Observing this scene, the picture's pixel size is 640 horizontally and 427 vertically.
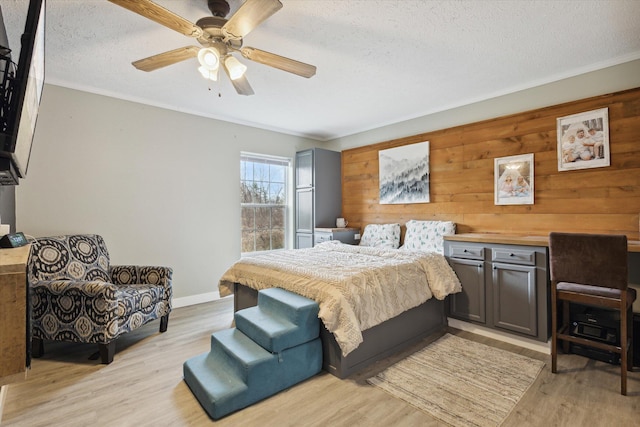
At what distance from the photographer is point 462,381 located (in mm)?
2195

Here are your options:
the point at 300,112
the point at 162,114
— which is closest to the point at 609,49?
the point at 300,112

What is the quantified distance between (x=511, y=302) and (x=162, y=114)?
4337 mm

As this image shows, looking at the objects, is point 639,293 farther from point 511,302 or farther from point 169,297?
point 169,297

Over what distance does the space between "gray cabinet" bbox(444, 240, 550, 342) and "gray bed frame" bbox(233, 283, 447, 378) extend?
12.7 inches

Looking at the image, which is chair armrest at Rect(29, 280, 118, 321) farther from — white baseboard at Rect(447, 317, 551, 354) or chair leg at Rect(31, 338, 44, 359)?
white baseboard at Rect(447, 317, 551, 354)

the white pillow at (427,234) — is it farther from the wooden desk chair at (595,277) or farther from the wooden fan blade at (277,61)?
the wooden fan blade at (277,61)

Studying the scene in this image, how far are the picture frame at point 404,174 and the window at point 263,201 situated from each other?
1627mm

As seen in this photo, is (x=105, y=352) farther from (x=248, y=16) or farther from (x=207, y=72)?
(x=248, y=16)

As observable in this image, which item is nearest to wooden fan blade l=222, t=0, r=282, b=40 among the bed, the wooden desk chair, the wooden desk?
the wooden desk

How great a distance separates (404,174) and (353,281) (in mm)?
2473

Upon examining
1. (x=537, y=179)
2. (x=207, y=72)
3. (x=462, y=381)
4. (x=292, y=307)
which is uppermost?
(x=207, y=72)

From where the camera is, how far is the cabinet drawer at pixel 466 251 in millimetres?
3008

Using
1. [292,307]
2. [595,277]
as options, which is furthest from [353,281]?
[595,277]

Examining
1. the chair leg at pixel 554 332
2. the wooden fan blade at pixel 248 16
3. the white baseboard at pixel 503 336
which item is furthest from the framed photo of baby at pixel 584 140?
the wooden fan blade at pixel 248 16
